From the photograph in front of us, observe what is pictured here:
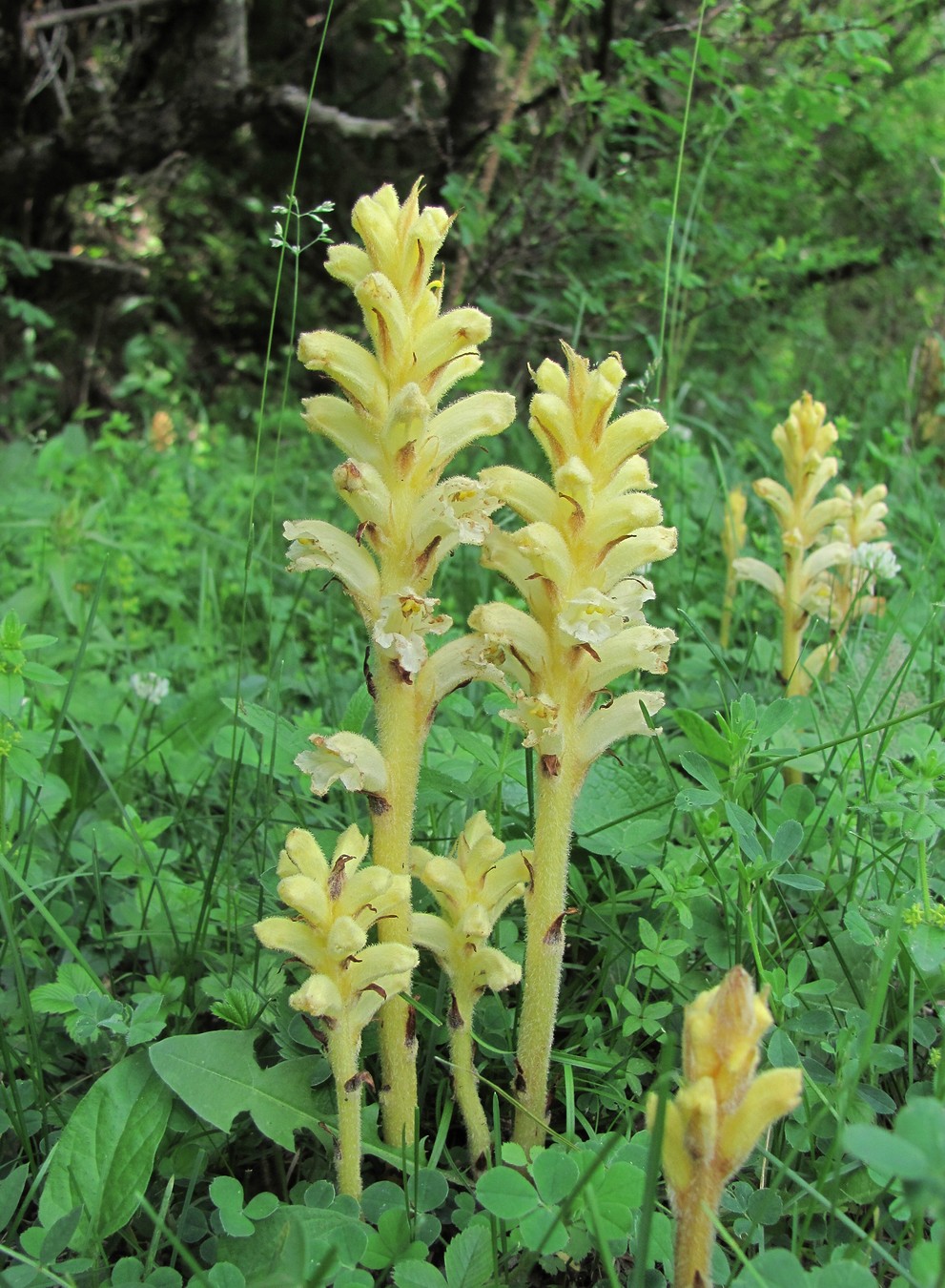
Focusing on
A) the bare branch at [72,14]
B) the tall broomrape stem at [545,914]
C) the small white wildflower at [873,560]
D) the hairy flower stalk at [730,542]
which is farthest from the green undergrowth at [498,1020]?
the bare branch at [72,14]

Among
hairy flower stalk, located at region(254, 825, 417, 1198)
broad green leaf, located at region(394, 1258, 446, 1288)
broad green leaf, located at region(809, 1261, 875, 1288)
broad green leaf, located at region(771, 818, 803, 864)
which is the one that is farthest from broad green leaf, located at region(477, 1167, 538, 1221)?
broad green leaf, located at region(771, 818, 803, 864)

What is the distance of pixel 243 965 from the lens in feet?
6.15

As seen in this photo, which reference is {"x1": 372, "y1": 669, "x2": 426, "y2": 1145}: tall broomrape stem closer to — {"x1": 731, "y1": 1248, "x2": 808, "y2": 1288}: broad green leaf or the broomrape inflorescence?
{"x1": 731, "y1": 1248, "x2": 808, "y2": 1288}: broad green leaf

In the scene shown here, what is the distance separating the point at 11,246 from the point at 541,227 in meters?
3.00

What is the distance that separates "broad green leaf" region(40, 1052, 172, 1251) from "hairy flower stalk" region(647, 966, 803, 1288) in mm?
769

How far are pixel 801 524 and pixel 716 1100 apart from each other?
2.03 metres

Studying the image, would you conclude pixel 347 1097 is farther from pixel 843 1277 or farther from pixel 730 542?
pixel 730 542

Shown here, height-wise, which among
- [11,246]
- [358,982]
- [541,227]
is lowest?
[358,982]

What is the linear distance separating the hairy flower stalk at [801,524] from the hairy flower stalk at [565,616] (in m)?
1.29

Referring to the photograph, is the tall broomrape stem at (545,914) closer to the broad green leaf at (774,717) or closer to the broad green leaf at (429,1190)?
the broad green leaf at (429,1190)

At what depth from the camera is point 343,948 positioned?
1293 millimetres

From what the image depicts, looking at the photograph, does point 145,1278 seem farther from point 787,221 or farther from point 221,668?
point 787,221

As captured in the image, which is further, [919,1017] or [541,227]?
[541,227]

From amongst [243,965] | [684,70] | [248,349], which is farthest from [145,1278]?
[248,349]
